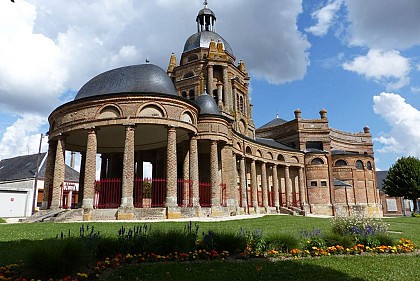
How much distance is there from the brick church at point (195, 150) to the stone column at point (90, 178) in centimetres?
6

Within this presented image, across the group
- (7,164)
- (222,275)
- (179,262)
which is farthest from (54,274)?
(7,164)

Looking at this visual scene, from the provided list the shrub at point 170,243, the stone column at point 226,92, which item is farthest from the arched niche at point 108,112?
the stone column at point 226,92

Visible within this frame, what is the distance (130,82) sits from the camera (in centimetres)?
2266

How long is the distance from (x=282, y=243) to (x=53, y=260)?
5110mm

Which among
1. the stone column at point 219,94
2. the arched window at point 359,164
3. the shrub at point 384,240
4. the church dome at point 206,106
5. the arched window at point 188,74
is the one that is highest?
the arched window at point 188,74

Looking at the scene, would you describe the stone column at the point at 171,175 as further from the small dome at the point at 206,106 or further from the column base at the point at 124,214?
the small dome at the point at 206,106

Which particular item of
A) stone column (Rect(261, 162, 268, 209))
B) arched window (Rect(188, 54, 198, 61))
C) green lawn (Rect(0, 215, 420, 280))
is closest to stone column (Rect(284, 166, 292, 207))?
stone column (Rect(261, 162, 268, 209))

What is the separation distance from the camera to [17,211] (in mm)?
36938

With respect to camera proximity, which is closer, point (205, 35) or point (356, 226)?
point (356, 226)

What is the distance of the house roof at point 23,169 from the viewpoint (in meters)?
40.6

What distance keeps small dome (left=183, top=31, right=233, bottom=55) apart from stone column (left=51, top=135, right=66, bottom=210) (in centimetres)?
2408

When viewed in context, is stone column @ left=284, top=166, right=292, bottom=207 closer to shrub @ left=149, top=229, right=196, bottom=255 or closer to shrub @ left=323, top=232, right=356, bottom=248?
shrub @ left=323, top=232, right=356, bottom=248

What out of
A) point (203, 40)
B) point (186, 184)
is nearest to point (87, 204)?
point (186, 184)

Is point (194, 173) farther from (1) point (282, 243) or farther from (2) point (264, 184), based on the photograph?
(2) point (264, 184)
